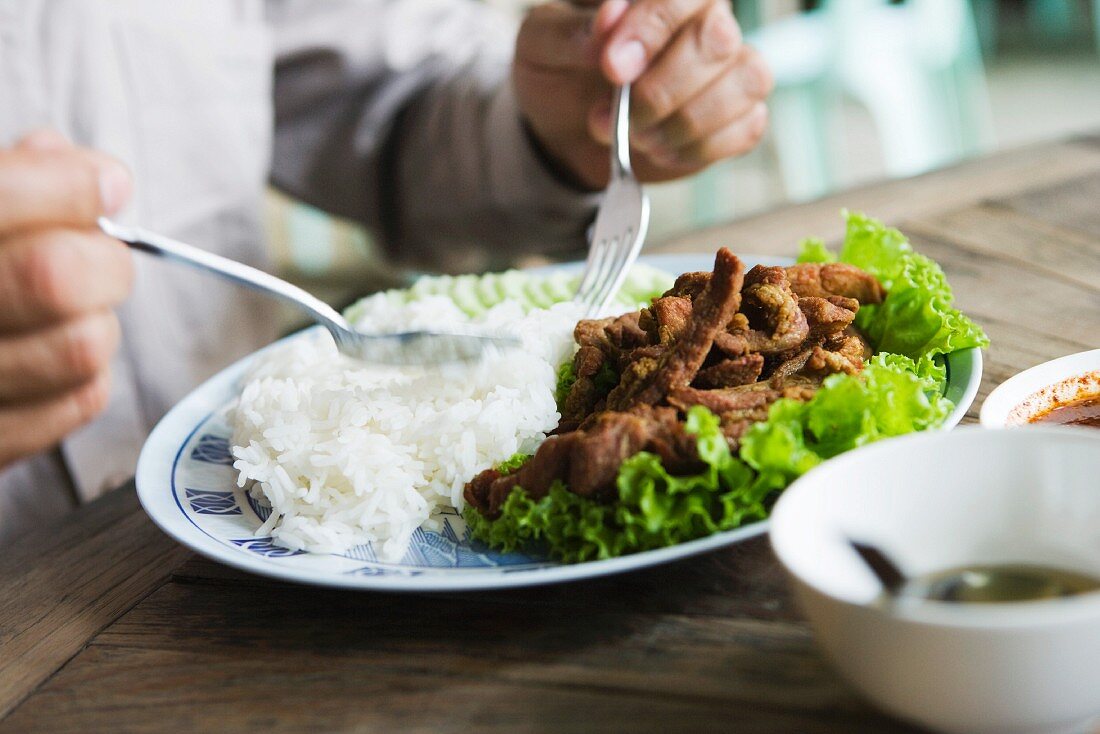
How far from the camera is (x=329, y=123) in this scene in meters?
3.50

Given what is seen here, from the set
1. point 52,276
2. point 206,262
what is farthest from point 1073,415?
point 52,276

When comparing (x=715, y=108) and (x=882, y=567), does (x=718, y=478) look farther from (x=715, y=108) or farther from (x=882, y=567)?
(x=715, y=108)

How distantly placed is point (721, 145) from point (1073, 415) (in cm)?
139

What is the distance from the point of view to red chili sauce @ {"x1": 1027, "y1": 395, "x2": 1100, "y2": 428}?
55.2 inches

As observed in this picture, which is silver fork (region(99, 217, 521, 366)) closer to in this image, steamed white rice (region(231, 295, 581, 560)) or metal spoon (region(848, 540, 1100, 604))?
steamed white rice (region(231, 295, 581, 560))

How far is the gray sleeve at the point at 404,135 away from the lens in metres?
3.30

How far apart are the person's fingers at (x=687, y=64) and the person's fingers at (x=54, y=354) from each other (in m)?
1.53

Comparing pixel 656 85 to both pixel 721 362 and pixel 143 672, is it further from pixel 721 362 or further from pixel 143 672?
pixel 143 672

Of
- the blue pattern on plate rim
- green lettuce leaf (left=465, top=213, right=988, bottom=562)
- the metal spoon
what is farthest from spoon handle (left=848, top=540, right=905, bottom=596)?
the blue pattern on plate rim

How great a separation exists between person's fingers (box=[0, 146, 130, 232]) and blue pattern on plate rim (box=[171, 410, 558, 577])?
1.57 feet

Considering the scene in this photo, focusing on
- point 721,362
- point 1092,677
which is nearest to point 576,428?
point 721,362

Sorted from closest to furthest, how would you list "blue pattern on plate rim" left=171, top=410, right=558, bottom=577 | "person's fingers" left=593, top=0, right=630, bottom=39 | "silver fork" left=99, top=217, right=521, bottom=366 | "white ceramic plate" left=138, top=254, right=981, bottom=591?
"white ceramic plate" left=138, top=254, right=981, bottom=591 → "blue pattern on plate rim" left=171, top=410, right=558, bottom=577 → "silver fork" left=99, top=217, right=521, bottom=366 → "person's fingers" left=593, top=0, right=630, bottom=39

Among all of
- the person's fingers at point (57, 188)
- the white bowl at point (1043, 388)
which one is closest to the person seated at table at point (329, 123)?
the person's fingers at point (57, 188)

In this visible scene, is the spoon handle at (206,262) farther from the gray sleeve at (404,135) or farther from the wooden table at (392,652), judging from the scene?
the gray sleeve at (404,135)
